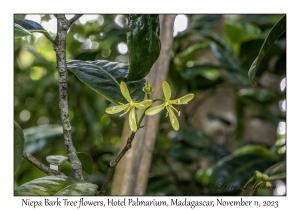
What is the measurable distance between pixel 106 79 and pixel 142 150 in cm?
23

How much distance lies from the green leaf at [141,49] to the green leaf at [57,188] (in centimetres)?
13

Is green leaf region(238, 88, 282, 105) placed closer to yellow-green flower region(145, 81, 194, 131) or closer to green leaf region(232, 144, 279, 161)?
green leaf region(232, 144, 279, 161)

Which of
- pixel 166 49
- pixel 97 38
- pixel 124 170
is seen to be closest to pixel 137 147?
pixel 124 170

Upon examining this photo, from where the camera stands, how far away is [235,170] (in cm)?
75

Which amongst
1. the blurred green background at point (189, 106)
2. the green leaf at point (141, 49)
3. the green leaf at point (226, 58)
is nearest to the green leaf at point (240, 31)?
the blurred green background at point (189, 106)

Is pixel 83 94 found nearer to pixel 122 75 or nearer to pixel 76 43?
pixel 76 43

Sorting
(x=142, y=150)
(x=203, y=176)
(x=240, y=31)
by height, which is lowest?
(x=203, y=176)

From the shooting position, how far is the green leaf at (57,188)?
405mm

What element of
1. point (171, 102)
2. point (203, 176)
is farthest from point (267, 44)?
point (203, 176)

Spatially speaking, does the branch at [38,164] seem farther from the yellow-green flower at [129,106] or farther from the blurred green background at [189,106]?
the blurred green background at [189,106]

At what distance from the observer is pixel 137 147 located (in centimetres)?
63

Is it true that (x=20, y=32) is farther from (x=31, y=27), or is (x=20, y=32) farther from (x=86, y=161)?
(x=86, y=161)

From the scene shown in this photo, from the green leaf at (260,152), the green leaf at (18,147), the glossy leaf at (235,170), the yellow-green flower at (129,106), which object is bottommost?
the glossy leaf at (235,170)
